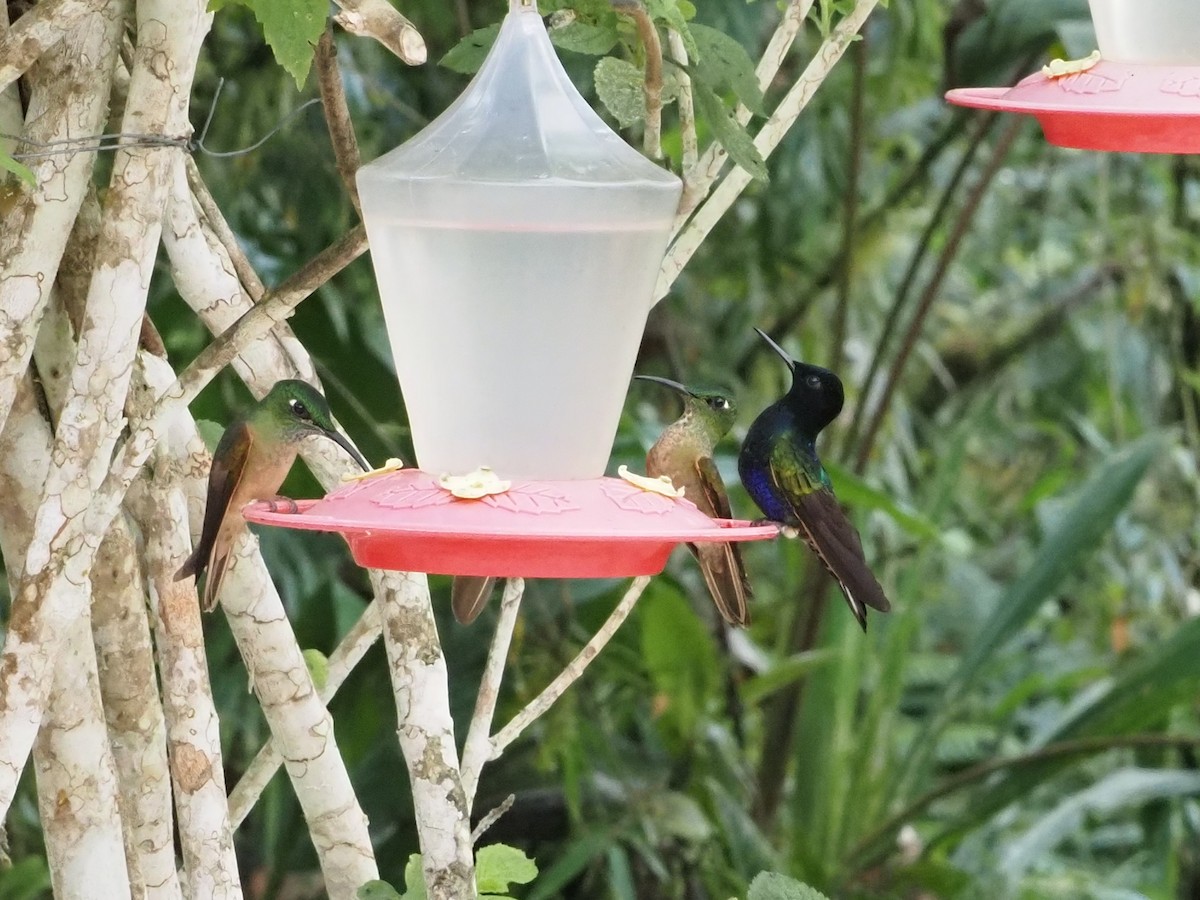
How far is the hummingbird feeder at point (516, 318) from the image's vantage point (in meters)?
1.03

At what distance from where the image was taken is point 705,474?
132 centimetres

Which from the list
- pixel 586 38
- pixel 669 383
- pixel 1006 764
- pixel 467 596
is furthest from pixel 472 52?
pixel 1006 764

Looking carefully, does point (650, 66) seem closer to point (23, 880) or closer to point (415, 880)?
point (415, 880)

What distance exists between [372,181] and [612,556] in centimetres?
31

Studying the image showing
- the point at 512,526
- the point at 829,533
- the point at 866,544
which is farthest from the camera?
the point at 866,544

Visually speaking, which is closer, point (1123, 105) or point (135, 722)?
point (1123, 105)

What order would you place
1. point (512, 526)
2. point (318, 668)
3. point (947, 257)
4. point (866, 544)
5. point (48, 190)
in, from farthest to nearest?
point (866, 544), point (947, 257), point (318, 668), point (48, 190), point (512, 526)

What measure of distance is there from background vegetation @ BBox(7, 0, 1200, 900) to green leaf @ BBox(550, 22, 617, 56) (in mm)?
853

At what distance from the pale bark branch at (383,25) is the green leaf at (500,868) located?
692 millimetres

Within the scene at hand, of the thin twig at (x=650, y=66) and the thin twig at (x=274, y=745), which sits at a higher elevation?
the thin twig at (x=650, y=66)

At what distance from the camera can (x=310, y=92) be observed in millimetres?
2930

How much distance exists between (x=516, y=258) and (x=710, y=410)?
27cm

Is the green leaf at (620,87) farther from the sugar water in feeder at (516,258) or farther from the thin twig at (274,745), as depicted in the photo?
the thin twig at (274,745)

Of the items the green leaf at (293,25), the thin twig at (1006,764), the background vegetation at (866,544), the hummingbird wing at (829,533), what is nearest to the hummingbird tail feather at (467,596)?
the hummingbird wing at (829,533)
